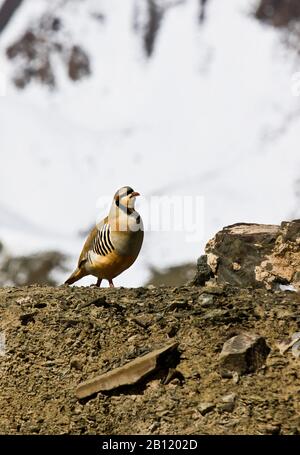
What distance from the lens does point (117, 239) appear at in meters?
8.77

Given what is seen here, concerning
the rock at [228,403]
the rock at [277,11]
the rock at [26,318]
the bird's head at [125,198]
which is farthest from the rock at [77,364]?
the rock at [277,11]

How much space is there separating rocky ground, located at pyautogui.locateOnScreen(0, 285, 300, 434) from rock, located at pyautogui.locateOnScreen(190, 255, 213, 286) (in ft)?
1.35

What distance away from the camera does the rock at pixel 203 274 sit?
24.8 ft

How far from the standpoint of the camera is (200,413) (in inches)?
222

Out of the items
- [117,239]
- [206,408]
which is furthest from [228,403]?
[117,239]

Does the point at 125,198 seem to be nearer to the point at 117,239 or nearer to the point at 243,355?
the point at 117,239

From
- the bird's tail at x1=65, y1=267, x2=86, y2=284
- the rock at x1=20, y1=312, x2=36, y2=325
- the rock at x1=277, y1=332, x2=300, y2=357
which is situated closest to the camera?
the rock at x1=277, y1=332, x2=300, y2=357

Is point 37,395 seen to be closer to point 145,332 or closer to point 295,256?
point 145,332

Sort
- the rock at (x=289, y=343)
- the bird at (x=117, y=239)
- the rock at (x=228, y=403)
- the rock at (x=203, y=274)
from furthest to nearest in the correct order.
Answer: the bird at (x=117, y=239) → the rock at (x=203, y=274) → the rock at (x=289, y=343) → the rock at (x=228, y=403)

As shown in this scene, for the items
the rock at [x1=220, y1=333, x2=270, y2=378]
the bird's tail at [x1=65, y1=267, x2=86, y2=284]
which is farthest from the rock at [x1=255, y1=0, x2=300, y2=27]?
the rock at [x1=220, y1=333, x2=270, y2=378]

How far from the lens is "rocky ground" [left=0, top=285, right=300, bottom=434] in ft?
18.5

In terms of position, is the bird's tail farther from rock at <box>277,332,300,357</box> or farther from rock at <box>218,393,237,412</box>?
rock at <box>218,393,237,412</box>

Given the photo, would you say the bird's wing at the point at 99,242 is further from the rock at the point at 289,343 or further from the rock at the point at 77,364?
the rock at the point at 289,343
